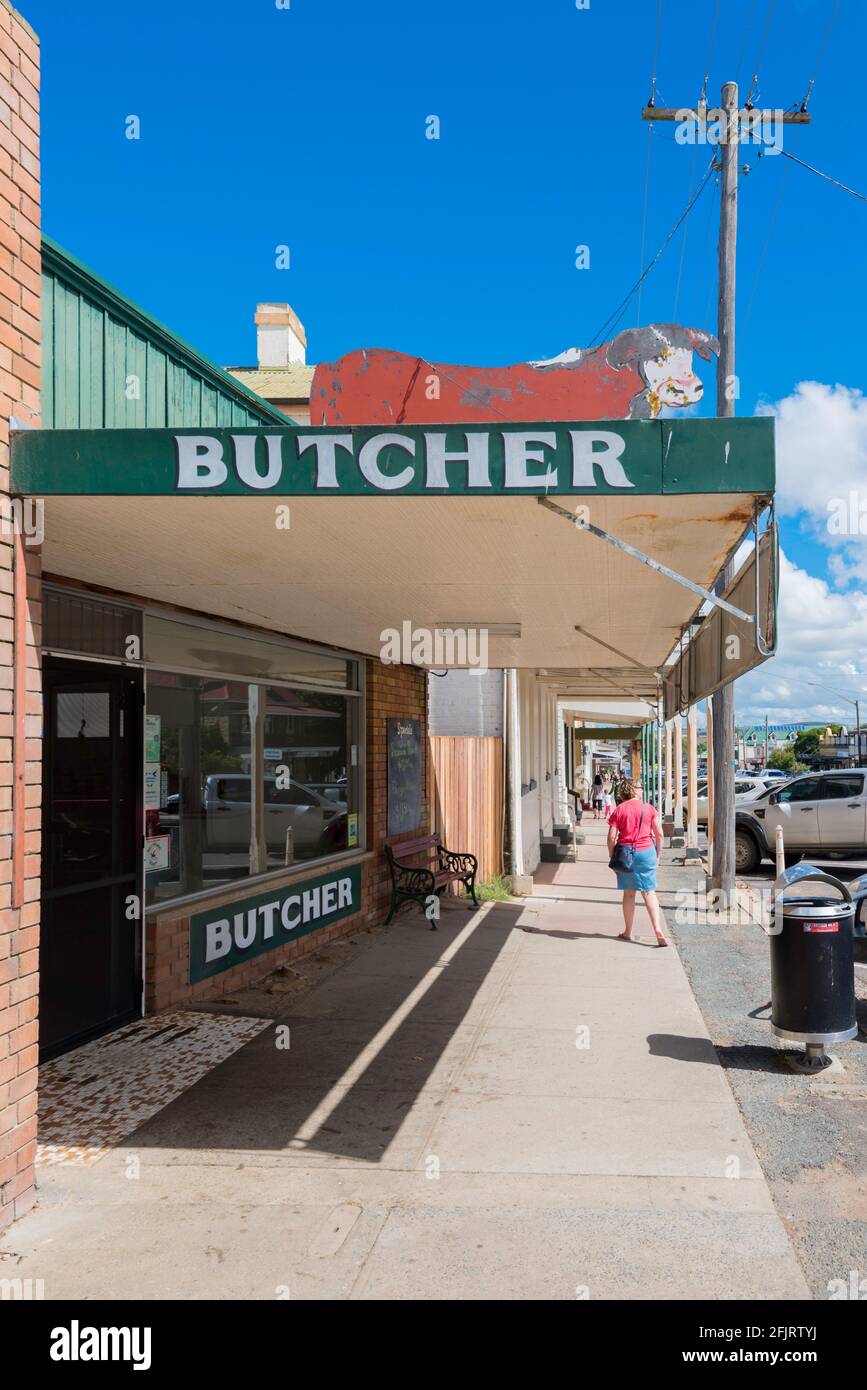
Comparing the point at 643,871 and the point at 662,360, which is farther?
the point at 643,871

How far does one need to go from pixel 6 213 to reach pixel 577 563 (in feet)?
9.46

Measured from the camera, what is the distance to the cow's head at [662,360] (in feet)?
15.5

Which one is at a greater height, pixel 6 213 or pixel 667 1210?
pixel 6 213

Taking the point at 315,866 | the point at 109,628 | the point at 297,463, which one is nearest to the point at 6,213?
the point at 297,463

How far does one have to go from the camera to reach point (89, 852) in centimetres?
580

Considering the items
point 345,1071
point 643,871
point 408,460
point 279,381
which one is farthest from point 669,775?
point 408,460

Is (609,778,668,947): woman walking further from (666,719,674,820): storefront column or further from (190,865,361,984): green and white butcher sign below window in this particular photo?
(666,719,674,820): storefront column

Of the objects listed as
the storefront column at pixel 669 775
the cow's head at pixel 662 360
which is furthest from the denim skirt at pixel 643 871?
the storefront column at pixel 669 775

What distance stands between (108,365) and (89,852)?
2.62m

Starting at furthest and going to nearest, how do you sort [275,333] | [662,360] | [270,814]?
1. [275,333]
2. [270,814]
3. [662,360]

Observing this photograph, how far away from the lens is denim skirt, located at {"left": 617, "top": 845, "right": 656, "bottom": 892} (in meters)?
9.27

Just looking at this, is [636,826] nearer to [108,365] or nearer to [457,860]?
[457,860]
